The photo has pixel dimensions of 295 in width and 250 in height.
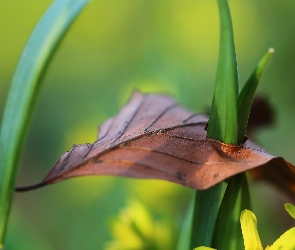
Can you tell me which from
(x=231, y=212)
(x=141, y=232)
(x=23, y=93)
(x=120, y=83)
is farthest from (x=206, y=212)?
(x=120, y=83)

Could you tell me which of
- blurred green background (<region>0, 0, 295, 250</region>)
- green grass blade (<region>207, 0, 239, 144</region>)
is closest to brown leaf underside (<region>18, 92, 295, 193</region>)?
green grass blade (<region>207, 0, 239, 144</region>)

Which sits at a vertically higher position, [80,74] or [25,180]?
[80,74]

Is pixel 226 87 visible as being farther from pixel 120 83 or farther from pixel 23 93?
pixel 120 83

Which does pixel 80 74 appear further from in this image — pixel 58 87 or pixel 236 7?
pixel 236 7

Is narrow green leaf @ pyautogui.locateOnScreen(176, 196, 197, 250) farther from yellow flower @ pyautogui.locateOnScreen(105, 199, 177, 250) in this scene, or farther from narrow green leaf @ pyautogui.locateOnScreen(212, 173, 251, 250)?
yellow flower @ pyautogui.locateOnScreen(105, 199, 177, 250)

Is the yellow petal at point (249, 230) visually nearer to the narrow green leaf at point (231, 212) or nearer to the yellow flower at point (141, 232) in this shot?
the narrow green leaf at point (231, 212)

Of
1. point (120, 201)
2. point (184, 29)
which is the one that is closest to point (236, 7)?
point (184, 29)

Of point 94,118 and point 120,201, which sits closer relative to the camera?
point 120,201
